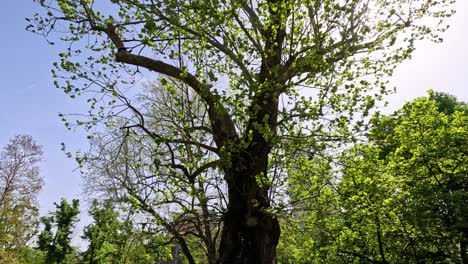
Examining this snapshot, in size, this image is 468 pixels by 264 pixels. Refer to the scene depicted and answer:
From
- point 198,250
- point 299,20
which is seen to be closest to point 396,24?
point 299,20

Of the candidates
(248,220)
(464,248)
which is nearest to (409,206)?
(464,248)

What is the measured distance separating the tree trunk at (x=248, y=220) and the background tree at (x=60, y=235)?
Result: 77.5 ft

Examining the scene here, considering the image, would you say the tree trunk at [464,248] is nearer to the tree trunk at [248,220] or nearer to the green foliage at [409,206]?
the green foliage at [409,206]

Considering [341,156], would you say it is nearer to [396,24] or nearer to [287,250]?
[396,24]

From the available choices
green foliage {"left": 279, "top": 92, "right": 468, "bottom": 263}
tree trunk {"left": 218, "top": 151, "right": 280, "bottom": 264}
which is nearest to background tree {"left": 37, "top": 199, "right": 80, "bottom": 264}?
green foliage {"left": 279, "top": 92, "right": 468, "bottom": 263}

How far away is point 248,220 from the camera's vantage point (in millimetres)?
7168

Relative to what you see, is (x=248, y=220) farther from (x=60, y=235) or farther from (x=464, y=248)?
(x=60, y=235)

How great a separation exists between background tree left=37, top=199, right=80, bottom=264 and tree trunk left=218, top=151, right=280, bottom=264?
2361 cm

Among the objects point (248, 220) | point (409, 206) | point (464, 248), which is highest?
point (409, 206)

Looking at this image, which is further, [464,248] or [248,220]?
[464,248]

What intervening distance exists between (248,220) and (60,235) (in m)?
24.1

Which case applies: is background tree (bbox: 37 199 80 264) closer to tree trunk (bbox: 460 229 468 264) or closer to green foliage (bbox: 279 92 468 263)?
green foliage (bbox: 279 92 468 263)

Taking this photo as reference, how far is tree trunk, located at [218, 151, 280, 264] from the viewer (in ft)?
22.9

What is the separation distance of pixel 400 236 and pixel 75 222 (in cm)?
2271
